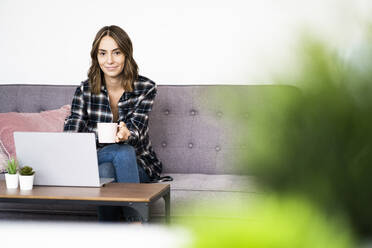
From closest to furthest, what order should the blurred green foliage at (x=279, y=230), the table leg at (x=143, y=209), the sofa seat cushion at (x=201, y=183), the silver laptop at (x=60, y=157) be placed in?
the blurred green foliage at (x=279, y=230), the table leg at (x=143, y=209), the silver laptop at (x=60, y=157), the sofa seat cushion at (x=201, y=183)

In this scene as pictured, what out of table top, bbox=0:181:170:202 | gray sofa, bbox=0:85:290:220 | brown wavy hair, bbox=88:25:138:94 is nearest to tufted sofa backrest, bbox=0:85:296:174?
gray sofa, bbox=0:85:290:220

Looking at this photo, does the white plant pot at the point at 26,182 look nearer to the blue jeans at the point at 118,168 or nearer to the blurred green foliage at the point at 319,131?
the blue jeans at the point at 118,168

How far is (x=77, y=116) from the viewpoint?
8.40 ft

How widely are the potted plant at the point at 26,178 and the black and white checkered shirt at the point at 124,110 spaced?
0.63 m

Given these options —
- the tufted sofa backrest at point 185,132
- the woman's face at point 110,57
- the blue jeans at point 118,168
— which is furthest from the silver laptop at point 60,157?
the tufted sofa backrest at point 185,132

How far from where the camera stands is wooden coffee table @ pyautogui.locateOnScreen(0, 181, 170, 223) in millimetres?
1727

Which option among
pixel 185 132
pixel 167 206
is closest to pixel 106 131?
pixel 167 206

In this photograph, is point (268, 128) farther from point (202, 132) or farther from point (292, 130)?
point (202, 132)

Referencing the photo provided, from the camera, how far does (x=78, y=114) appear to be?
257 centimetres

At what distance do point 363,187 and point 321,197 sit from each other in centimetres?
3

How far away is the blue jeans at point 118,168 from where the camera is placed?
2.15 meters

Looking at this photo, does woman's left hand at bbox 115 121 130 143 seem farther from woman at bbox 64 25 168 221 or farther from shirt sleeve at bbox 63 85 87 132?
shirt sleeve at bbox 63 85 87 132

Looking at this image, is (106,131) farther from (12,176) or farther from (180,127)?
(180,127)

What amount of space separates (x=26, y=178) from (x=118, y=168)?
0.40 metres
